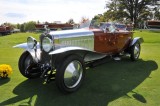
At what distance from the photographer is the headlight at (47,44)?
5.48m

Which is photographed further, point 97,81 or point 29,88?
point 97,81

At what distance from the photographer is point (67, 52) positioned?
5145 mm

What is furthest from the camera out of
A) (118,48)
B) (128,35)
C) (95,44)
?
(128,35)

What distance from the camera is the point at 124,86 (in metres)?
5.61

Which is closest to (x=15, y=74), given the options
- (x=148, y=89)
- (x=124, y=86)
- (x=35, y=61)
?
(x=35, y=61)

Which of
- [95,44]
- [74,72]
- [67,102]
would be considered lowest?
[67,102]

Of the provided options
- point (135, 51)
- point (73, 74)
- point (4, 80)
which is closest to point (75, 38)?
point (73, 74)

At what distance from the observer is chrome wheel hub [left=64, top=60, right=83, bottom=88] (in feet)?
16.8

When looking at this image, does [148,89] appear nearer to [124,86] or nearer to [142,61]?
[124,86]

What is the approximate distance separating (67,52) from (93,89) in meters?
1.08

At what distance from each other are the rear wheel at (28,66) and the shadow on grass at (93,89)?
185 millimetres

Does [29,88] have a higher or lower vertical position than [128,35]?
lower

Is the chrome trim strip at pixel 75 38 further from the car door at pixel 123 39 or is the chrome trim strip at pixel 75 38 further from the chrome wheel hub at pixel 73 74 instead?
the car door at pixel 123 39

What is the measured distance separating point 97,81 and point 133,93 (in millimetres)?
1173
